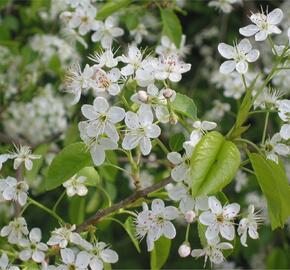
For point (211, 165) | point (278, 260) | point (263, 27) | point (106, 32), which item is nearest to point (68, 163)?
point (211, 165)

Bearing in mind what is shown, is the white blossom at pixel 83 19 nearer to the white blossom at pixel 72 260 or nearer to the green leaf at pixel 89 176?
the green leaf at pixel 89 176

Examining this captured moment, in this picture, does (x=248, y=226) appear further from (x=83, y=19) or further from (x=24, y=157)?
(x=83, y=19)

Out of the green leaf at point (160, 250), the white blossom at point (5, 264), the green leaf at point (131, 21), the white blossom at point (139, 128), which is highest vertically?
the white blossom at point (139, 128)

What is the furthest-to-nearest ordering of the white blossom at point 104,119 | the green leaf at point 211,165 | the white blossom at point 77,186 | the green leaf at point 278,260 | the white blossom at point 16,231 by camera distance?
the green leaf at point 278,260, the white blossom at point 77,186, the white blossom at point 16,231, the white blossom at point 104,119, the green leaf at point 211,165

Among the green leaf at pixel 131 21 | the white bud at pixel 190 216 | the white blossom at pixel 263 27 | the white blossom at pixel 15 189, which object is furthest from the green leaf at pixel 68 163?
the green leaf at pixel 131 21

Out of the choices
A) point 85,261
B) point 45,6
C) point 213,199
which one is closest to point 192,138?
point 213,199

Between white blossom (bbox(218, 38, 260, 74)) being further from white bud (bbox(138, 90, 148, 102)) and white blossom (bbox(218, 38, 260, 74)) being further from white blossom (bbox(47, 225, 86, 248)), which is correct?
white blossom (bbox(47, 225, 86, 248))

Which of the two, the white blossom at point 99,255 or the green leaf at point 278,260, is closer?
the white blossom at point 99,255

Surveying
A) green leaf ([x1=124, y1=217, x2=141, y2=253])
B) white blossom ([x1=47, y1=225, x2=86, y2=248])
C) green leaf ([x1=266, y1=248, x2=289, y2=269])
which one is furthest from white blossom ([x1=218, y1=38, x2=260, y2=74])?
green leaf ([x1=266, y1=248, x2=289, y2=269])
